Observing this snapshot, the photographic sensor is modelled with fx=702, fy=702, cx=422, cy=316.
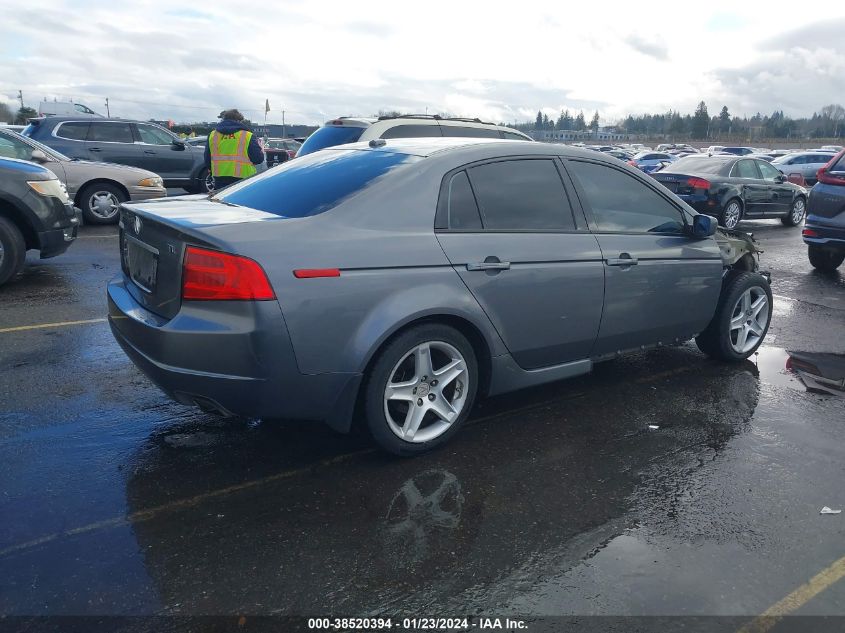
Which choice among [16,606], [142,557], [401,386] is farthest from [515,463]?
[16,606]

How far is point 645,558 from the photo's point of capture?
9.68 ft

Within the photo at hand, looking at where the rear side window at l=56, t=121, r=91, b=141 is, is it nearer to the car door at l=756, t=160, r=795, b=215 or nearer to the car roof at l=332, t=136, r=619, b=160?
the car roof at l=332, t=136, r=619, b=160

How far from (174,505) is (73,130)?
12.6m

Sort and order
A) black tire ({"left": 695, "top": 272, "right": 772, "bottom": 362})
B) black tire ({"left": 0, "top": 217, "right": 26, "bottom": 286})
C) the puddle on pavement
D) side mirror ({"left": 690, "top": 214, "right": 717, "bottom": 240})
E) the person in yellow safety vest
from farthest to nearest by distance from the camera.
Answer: the person in yellow safety vest < black tire ({"left": 0, "top": 217, "right": 26, "bottom": 286}) < black tire ({"left": 695, "top": 272, "right": 772, "bottom": 362}) < the puddle on pavement < side mirror ({"left": 690, "top": 214, "right": 717, "bottom": 240})

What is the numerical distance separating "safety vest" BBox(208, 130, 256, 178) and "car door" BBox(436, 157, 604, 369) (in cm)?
573

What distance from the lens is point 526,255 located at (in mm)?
3939

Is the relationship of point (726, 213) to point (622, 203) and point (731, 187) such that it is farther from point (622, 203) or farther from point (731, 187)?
point (622, 203)

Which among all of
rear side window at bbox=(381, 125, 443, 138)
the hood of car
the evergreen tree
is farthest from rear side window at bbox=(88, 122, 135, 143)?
the evergreen tree

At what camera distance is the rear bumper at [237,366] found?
10.3 feet

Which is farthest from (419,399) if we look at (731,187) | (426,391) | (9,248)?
(731,187)

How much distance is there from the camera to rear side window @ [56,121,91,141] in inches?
530

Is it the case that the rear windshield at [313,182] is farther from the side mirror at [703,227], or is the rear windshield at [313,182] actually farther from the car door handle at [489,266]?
the side mirror at [703,227]

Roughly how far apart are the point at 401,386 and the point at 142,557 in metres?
1.42

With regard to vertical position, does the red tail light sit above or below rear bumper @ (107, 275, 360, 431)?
above
